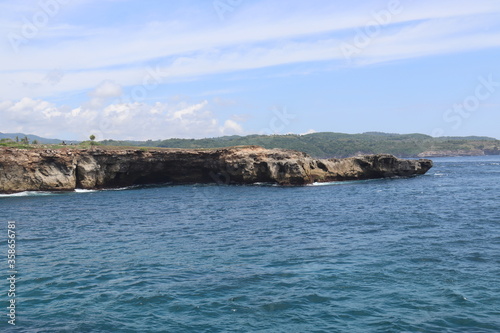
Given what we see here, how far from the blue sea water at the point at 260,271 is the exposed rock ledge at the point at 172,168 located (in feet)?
90.8

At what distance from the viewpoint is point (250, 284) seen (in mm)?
20125

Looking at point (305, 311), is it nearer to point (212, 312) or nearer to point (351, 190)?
point (212, 312)

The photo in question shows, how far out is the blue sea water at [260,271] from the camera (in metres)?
16.2

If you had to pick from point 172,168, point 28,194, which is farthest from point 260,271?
point 172,168

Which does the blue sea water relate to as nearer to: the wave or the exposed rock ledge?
the wave

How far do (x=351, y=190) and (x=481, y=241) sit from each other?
36.9 meters

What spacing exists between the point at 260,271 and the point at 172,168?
203ft

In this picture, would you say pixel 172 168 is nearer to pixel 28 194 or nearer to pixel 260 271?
pixel 28 194

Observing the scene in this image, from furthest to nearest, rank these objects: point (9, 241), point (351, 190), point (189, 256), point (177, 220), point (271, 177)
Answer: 1. point (271, 177)
2. point (351, 190)
3. point (177, 220)
4. point (9, 241)
5. point (189, 256)

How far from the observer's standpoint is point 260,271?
72.8 feet

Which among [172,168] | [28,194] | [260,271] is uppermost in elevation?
[172,168]

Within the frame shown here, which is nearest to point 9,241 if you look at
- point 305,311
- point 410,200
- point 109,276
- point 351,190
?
point 109,276

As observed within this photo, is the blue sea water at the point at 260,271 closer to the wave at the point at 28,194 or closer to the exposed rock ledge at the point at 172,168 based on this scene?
the wave at the point at 28,194

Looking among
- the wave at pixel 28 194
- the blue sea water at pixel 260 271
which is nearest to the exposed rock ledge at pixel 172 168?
the wave at pixel 28 194
